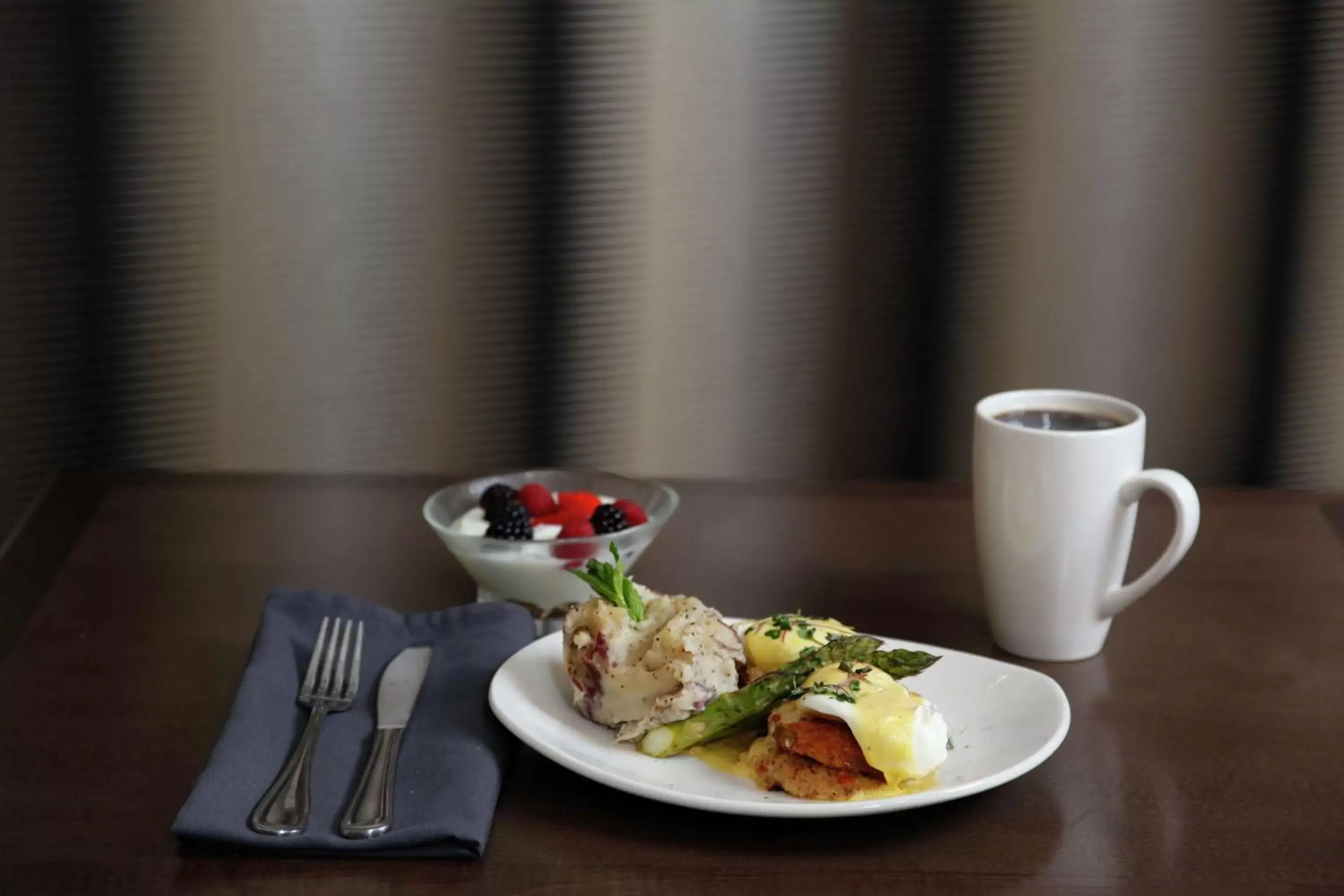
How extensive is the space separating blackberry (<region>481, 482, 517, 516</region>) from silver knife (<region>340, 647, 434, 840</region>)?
0.16 metres

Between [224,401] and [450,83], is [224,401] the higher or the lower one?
the lower one

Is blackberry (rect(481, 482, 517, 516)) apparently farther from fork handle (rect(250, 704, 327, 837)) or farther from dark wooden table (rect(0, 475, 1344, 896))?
fork handle (rect(250, 704, 327, 837))

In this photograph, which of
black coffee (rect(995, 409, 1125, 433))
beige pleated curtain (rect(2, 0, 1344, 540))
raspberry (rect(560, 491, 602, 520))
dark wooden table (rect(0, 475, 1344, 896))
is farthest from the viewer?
beige pleated curtain (rect(2, 0, 1344, 540))

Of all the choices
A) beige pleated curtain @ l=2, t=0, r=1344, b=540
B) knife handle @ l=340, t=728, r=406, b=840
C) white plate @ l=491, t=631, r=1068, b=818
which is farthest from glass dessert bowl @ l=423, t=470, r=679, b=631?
beige pleated curtain @ l=2, t=0, r=1344, b=540

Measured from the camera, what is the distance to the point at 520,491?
4.03 feet

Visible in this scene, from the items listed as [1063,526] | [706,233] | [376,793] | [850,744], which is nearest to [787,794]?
[850,744]

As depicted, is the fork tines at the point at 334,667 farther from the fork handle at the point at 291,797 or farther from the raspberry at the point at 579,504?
the raspberry at the point at 579,504

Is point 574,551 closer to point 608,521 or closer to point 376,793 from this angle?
point 608,521

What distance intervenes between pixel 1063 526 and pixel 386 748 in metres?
0.48

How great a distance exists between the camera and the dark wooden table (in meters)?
0.77

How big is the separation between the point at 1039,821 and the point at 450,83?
1.35 m

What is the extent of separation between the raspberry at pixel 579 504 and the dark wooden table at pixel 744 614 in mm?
78

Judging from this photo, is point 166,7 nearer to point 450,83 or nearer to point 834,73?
point 450,83

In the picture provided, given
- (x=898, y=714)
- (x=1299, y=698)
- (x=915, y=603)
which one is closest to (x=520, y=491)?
(x=915, y=603)
